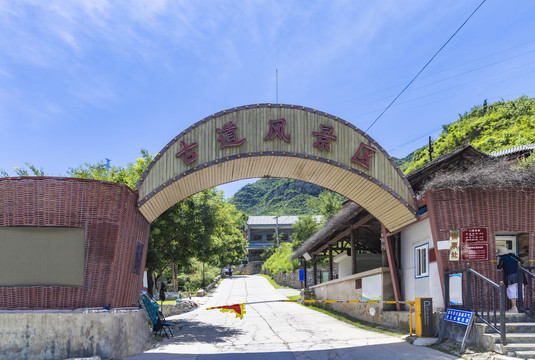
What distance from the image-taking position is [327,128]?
12219 mm

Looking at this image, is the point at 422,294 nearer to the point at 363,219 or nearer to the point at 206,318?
the point at 363,219

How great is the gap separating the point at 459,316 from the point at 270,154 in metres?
5.73

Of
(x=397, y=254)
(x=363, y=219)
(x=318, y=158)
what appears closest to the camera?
(x=318, y=158)

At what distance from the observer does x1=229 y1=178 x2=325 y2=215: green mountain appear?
116688mm

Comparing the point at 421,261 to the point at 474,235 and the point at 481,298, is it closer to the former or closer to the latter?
the point at 474,235

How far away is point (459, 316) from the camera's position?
33.3 feet

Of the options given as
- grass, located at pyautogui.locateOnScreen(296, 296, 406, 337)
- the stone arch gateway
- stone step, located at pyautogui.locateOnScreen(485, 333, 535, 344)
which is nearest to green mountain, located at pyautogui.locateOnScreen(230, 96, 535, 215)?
grass, located at pyautogui.locateOnScreen(296, 296, 406, 337)

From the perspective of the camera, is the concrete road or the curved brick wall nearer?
the curved brick wall

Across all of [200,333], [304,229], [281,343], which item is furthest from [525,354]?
[304,229]

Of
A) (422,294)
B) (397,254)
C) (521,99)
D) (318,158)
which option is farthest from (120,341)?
(521,99)

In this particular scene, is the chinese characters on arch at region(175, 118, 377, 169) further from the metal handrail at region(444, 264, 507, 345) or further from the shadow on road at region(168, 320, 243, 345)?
the shadow on road at region(168, 320, 243, 345)

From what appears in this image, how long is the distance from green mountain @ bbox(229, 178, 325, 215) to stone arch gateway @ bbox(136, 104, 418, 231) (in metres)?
94.1

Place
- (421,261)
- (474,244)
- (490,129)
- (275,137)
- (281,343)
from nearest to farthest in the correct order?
1. (474,244)
2. (275,137)
3. (281,343)
4. (421,261)
5. (490,129)

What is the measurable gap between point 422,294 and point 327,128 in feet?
17.6
